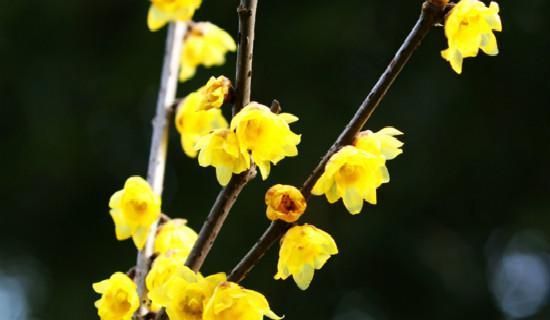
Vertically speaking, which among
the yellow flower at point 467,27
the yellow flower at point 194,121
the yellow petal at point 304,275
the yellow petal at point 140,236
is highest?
the yellow flower at point 467,27

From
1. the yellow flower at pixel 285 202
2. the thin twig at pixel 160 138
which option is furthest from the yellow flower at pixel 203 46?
the yellow flower at pixel 285 202

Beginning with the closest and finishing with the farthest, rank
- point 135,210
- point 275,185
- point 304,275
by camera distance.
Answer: point 275,185
point 304,275
point 135,210

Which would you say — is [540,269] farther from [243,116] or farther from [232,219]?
[243,116]

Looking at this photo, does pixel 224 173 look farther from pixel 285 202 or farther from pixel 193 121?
pixel 193 121

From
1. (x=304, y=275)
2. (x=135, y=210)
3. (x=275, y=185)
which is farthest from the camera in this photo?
(x=135, y=210)

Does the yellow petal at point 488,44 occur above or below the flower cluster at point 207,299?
above

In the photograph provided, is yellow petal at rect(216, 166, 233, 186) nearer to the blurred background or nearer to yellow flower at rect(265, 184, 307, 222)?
yellow flower at rect(265, 184, 307, 222)

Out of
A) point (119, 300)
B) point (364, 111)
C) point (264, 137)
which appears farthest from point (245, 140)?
point (119, 300)

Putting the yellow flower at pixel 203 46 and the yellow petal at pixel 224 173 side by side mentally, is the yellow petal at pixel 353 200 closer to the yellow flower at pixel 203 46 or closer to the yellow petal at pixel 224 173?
the yellow petal at pixel 224 173
